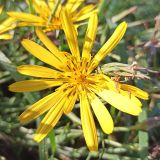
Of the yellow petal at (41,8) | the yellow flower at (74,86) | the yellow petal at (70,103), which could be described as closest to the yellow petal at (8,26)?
the yellow petal at (41,8)

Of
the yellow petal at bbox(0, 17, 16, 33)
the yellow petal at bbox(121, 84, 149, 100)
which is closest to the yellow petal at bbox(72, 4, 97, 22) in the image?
the yellow petal at bbox(0, 17, 16, 33)

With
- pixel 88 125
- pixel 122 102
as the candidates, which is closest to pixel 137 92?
pixel 122 102

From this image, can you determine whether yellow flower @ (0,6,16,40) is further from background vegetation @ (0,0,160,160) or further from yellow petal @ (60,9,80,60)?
yellow petal @ (60,9,80,60)

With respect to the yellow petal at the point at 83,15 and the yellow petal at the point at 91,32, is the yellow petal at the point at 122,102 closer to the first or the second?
the yellow petal at the point at 91,32

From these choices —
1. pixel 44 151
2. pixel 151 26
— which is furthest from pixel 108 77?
pixel 151 26

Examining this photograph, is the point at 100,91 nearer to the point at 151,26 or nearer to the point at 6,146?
the point at 6,146

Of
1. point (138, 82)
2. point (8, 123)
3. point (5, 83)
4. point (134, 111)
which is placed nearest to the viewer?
point (134, 111)

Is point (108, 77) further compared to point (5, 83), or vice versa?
point (5, 83)
